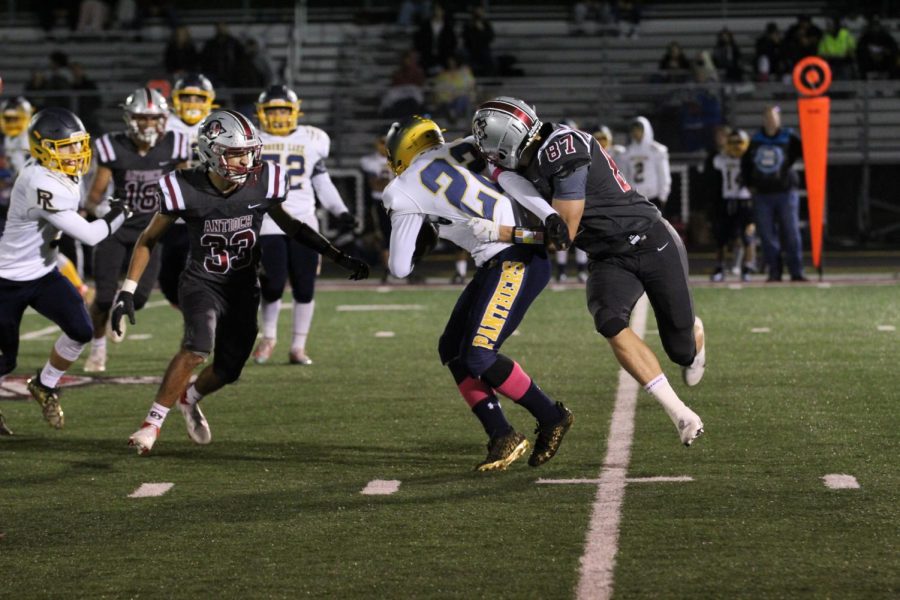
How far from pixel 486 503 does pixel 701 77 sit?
48.3 feet

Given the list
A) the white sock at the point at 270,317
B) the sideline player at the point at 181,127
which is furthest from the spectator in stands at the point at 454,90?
the white sock at the point at 270,317

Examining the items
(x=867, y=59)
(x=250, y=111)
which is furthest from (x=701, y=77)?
(x=250, y=111)

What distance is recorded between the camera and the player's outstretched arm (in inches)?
254

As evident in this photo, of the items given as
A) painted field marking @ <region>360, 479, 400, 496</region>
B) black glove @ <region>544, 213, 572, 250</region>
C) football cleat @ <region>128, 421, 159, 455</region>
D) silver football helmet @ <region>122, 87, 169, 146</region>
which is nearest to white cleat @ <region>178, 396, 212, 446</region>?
football cleat @ <region>128, 421, 159, 455</region>

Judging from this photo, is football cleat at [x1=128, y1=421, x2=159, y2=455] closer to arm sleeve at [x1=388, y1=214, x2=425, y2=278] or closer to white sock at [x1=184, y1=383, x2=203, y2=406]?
white sock at [x1=184, y1=383, x2=203, y2=406]

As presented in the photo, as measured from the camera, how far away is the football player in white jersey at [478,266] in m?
5.75

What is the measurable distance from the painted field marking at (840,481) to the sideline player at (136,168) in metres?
4.47

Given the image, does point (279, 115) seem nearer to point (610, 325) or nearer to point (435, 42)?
point (610, 325)

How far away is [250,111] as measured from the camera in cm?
1823

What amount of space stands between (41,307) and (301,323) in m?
2.48

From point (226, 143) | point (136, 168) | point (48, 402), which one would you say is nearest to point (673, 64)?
point (136, 168)

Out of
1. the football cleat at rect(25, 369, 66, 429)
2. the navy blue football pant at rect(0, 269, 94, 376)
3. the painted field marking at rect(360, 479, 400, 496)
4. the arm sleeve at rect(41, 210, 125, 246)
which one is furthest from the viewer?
the football cleat at rect(25, 369, 66, 429)

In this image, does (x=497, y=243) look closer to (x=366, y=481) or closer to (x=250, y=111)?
(x=366, y=481)

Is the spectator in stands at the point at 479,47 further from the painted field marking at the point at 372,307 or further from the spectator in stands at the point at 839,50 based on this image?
the painted field marking at the point at 372,307
